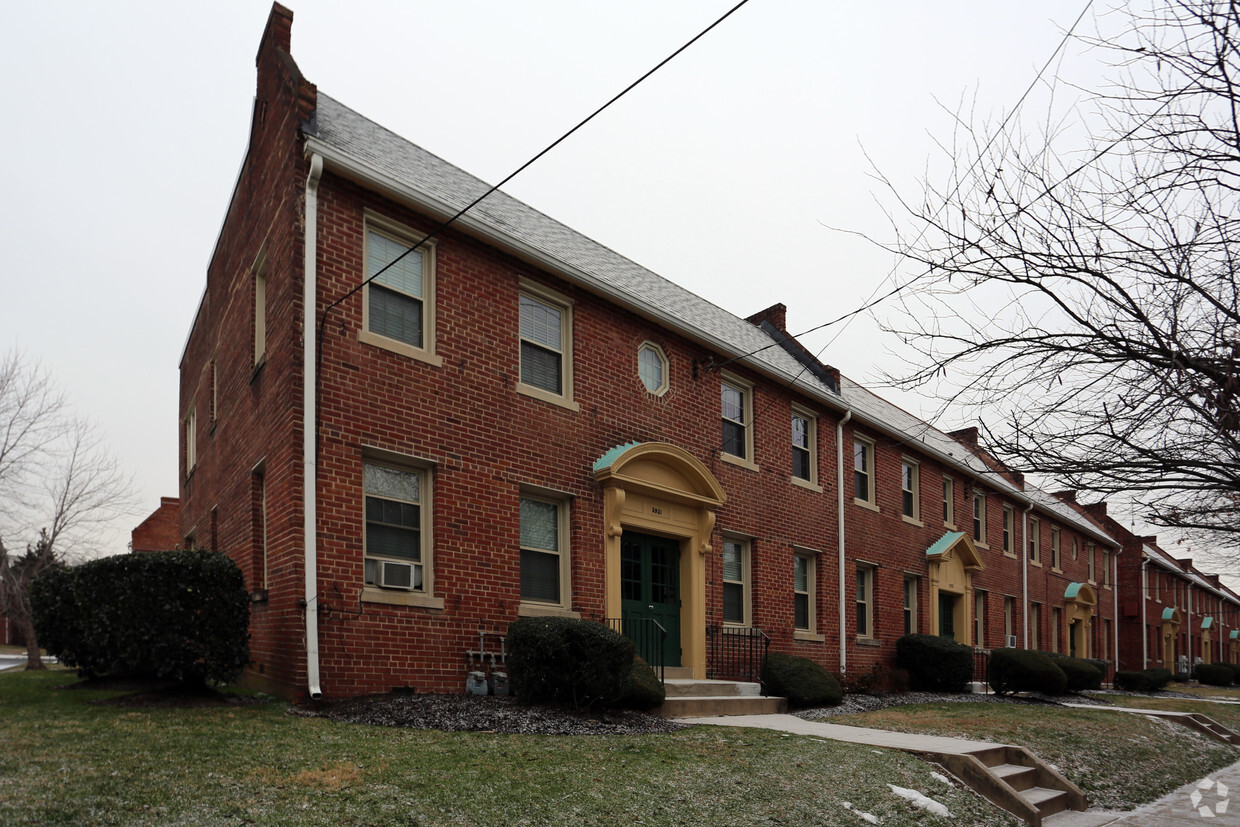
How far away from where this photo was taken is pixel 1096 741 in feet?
39.1

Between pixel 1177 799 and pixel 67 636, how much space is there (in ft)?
39.4

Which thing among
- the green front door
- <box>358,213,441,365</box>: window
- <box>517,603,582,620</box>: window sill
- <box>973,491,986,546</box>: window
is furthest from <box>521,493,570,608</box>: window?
<box>973,491,986,546</box>: window

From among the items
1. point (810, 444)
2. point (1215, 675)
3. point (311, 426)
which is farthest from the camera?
point (1215, 675)

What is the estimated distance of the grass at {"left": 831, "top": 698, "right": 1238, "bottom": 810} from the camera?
10422mm

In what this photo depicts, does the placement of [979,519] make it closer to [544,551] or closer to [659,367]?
[659,367]

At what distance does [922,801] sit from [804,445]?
468 inches

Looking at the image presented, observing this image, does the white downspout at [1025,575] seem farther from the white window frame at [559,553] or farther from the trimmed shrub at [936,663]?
the white window frame at [559,553]

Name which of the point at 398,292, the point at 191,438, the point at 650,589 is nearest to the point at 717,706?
the point at 650,589

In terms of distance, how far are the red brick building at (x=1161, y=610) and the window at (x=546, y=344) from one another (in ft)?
80.7

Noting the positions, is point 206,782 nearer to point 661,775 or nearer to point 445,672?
point 661,775

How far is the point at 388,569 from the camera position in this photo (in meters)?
10.6

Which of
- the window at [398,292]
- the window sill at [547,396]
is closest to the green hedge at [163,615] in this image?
the window at [398,292]

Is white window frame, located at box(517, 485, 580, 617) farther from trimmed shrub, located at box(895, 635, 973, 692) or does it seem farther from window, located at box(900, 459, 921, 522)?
window, located at box(900, 459, 921, 522)

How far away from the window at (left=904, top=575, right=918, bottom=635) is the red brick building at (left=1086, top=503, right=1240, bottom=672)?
485 inches
